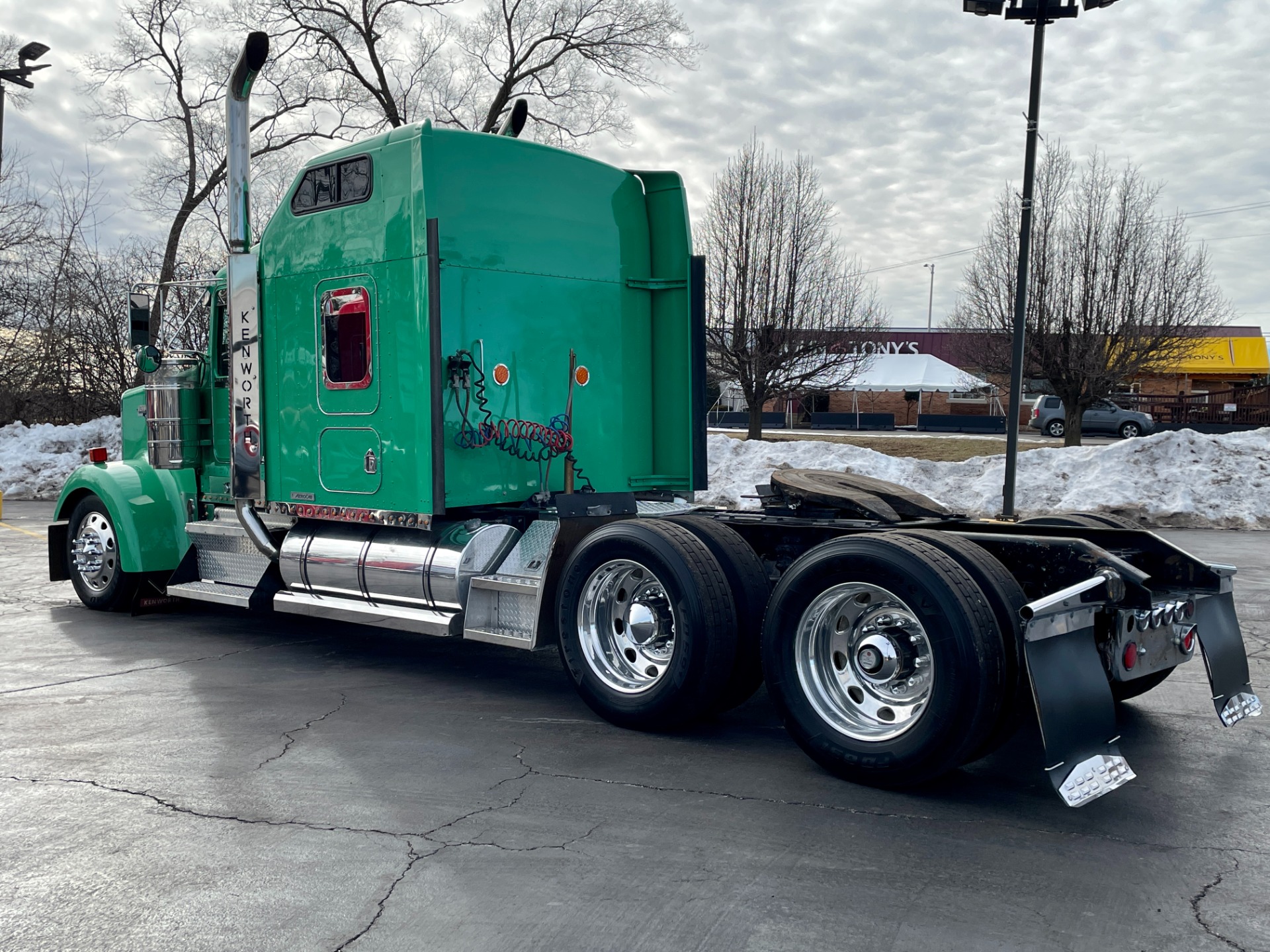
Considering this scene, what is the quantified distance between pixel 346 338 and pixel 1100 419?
40.5m

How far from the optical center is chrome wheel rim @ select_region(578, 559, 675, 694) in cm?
543

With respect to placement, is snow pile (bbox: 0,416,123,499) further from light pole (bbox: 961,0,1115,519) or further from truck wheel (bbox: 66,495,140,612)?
light pole (bbox: 961,0,1115,519)

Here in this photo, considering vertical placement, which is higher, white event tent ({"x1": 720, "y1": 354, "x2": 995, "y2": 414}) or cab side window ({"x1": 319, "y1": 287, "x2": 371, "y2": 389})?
white event tent ({"x1": 720, "y1": 354, "x2": 995, "y2": 414})

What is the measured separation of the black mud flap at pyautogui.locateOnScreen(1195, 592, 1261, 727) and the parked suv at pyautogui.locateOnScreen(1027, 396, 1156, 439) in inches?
1499

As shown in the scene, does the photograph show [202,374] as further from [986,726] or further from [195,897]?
[986,726]

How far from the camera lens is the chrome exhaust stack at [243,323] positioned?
24.0 ft

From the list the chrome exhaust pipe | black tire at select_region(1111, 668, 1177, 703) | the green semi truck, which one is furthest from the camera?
the chrome exhaust pipe

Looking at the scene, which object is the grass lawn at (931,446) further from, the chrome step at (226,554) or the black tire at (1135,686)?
the black tire at (1135,686)

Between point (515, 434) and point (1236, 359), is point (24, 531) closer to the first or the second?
point (515, 434)

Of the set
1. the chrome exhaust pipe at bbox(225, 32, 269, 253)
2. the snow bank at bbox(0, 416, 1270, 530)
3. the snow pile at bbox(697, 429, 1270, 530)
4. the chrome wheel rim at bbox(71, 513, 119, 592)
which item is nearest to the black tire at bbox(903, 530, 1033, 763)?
the chrome exhaust pipe at bbox(225, 32, 269, 253)

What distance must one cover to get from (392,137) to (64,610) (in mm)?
5345

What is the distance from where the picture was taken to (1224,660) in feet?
16.4

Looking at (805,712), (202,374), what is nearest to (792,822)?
(805,712)

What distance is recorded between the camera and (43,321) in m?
26.8
